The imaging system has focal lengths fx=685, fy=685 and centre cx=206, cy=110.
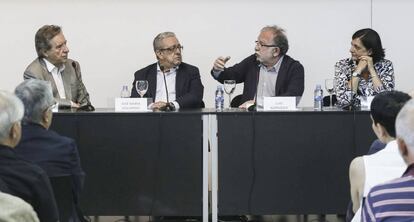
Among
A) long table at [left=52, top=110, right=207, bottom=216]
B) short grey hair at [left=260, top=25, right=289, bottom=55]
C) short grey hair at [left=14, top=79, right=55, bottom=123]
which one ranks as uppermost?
short grey hair at [left=260, top=25, right=289, bottom=55]

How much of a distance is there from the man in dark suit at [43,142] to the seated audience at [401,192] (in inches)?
52.9

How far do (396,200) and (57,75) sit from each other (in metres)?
3.18

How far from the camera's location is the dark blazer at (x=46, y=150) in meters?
2.64

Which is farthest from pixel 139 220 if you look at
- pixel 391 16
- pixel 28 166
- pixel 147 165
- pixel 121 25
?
pixel 391 16

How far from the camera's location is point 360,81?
14.5ft

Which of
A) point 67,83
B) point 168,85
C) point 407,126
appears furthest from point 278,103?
point 407,126

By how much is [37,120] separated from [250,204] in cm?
158

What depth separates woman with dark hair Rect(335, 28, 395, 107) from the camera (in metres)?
4.29

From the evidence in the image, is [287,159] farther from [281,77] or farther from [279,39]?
[279,39]

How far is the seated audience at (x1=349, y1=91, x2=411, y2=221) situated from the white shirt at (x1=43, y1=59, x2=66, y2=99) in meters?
2.55

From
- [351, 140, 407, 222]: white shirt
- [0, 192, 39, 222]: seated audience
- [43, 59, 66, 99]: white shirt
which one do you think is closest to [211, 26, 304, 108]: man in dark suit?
[43, 59, 66, 99]: white shirt

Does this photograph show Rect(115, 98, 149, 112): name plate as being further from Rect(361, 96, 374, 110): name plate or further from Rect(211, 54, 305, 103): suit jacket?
Rect(361, 96, 374, 110): name plate

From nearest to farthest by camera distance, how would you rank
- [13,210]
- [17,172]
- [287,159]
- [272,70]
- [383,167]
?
[13,210]
[17,172]
[383,167]
[287,159]
[272,70]

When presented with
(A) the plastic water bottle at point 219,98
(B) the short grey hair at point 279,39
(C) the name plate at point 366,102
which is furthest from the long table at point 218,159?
(B) the short grey hair at point 279,39
